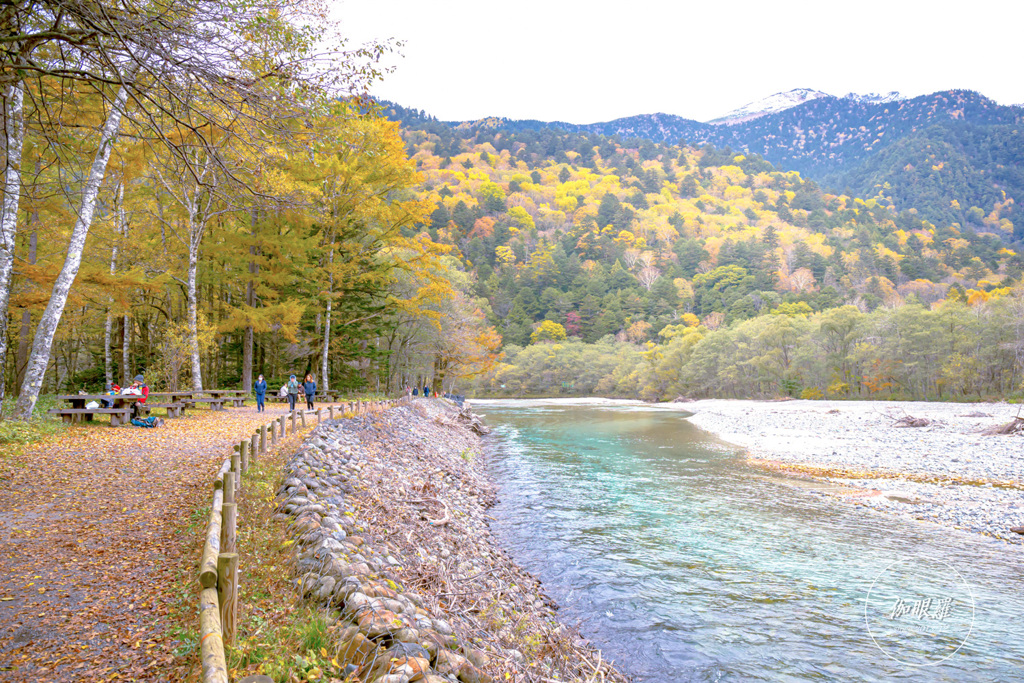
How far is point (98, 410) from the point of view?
12.2 m

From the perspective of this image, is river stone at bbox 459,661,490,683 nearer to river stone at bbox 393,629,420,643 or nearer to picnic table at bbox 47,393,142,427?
river stone at bbox 393,629,420,643

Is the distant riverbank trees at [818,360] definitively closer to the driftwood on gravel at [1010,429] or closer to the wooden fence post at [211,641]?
the driftwood on gravel at [1010,429]

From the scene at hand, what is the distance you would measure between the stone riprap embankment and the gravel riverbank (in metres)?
9.30

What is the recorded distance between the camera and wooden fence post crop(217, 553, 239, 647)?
10.7ft

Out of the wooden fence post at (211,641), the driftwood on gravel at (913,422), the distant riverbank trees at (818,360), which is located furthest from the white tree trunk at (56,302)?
the distant riverbank trees at (818,360)

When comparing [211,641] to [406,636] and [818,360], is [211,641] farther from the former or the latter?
[818,360]

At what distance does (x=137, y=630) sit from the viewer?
3.77 metres

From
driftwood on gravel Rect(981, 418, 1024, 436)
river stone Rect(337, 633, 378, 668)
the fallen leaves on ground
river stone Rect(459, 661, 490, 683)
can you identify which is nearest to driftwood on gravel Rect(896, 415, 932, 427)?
driftwood on gravel Rect(981, 418, 1024, 436)

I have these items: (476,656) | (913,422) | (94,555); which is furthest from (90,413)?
(913,422)

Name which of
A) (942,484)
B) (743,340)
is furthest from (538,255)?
(942,484)

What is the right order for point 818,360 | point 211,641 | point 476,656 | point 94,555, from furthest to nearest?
point 818,360 → point 94,555 → point 476,656 → point 211,641

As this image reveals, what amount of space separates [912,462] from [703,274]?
101 meters

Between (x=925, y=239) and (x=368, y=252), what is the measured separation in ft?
424

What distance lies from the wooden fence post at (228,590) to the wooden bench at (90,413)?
11861 mm
